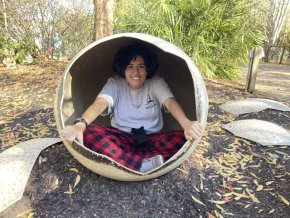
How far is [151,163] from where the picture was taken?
2.64 metres

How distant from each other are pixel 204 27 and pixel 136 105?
4306mm

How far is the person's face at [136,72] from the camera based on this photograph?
2965mm

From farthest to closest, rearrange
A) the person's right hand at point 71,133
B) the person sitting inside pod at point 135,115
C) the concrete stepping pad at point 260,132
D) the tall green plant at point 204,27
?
the tall green plant at point 204,27, the concrete stepping pad at point 260,132, the person sitting inside pod at point 135,115, the person's right hand at point 71,133

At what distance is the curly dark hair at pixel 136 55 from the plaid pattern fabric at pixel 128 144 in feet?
1.84

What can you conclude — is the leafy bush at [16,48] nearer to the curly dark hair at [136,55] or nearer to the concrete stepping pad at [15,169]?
the concrete stepping pad at [15,169]

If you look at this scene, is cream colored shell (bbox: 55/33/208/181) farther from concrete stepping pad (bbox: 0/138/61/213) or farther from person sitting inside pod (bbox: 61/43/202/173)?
concrete stepping pad (bbox: 0/138/61/213)

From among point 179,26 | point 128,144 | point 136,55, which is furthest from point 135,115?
point 179,26

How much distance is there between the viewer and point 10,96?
553cm

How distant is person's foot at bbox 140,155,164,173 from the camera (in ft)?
8.56

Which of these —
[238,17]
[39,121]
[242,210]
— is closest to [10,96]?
[39,121]

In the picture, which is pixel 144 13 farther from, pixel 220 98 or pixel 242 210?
pixel 242 210

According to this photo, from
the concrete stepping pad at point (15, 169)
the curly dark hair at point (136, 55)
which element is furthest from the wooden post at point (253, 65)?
the concrete stepping pad at point (15, 169)

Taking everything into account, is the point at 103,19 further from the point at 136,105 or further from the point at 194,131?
the point at 194,131

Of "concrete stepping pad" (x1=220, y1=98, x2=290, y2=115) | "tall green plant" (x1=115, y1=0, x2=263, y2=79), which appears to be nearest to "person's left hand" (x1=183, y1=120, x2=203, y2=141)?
"concrete stepping pad" (x1=220, y1=98, x2=290, y2=115)
